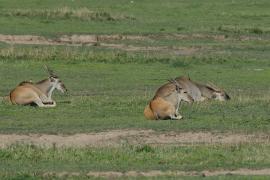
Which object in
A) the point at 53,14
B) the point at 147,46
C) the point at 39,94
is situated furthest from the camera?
the point at 53,14

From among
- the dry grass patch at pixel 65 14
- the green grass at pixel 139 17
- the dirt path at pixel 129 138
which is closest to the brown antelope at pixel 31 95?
the dirt path at pixel 129 138

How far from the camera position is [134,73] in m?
27.2

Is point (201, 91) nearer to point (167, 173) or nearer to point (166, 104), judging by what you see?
point (166, 104)

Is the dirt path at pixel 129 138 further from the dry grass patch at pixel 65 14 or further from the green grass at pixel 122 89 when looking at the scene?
the dry grass patch at pixel 65 14

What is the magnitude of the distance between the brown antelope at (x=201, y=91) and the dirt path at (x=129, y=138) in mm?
4604

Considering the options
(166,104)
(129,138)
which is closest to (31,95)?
(166,104)

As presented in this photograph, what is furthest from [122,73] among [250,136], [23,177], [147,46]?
[23,177]

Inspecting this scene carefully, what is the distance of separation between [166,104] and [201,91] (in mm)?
3825

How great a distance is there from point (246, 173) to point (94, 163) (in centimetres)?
218

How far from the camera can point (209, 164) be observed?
45.3ft

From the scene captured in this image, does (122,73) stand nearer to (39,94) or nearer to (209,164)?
(39,94)

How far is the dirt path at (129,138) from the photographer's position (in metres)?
16.1

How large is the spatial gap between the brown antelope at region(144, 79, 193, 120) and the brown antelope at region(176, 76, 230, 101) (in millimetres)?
1756

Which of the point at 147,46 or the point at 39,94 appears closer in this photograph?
the point at 39,94
